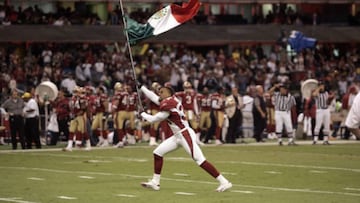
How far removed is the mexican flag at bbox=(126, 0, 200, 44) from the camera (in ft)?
71.6

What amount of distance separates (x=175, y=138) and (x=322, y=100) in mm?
14753

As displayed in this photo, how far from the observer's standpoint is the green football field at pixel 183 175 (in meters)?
18.1

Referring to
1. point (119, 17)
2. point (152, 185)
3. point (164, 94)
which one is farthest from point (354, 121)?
point (119, 17)

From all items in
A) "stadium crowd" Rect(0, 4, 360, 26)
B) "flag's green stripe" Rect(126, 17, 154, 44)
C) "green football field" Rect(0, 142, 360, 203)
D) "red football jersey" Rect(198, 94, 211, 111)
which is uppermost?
"stadium crowd" Rect(0, 4, 360, 26)

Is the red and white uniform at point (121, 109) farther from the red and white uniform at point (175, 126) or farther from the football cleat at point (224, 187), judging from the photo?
the football cleat at point (224, 187)

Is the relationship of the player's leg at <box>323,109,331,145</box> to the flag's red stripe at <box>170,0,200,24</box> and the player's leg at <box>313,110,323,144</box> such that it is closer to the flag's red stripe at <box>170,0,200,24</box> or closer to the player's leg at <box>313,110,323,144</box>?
the player's leg at <box>313,110,323,144</box>

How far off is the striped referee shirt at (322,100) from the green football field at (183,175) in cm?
216

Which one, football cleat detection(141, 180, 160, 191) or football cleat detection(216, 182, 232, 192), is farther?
football cleat detection(141, 180, 160, 191)

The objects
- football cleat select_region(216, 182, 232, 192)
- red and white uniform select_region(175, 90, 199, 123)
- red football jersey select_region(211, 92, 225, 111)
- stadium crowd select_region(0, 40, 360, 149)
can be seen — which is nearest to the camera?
football cleat select_region(216, 182, 232, 192)

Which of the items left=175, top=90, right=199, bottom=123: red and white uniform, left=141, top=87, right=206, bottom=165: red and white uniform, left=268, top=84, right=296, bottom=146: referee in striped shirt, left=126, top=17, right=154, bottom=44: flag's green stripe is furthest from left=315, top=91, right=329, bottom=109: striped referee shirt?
left=141, top=87, right=206, bottom=165: red and white uniform

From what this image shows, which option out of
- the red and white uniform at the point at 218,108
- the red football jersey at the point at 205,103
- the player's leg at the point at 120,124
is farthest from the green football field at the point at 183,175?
the red football jersey at the point at 205,103

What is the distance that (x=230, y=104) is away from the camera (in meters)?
34.6

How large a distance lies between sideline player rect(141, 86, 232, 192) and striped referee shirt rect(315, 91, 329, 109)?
1447cm

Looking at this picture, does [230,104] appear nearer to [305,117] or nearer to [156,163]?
[305,117]
